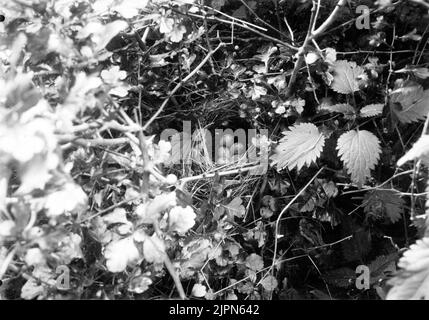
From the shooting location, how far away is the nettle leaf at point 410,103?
4.09ft

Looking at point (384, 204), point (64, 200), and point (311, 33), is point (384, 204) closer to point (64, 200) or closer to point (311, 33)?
point (311, 33)

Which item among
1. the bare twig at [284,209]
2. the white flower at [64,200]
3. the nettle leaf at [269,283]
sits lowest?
the nettle leaf at [269,283]

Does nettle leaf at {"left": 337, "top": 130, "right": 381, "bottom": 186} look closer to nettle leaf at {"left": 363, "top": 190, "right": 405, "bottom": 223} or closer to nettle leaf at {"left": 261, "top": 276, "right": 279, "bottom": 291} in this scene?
nettle leaf at {"left": 363, "top": 190, "right": 405, "bottom": 223}

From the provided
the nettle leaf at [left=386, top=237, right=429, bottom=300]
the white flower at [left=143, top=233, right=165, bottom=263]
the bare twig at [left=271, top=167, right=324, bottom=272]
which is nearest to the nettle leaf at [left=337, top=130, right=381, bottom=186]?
the bare twig at [left=271, top=167, right=324, bottom=272]

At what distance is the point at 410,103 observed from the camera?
1.27 meters

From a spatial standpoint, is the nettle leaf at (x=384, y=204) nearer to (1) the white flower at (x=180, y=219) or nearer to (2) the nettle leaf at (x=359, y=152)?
(2) the nettle leaf at (x=359, y=152)

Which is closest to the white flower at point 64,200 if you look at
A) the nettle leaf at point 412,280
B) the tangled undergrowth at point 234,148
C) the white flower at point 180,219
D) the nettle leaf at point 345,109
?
the tangled undergrowth at point 234,148

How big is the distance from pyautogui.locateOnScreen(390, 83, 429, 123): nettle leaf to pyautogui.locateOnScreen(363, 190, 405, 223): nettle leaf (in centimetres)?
20

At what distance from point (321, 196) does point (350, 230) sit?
13 cm

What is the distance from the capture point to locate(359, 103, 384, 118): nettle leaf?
1.27 meters

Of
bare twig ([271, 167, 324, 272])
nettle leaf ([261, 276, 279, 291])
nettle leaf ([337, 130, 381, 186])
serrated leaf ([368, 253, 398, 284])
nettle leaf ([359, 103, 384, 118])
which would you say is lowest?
nettle leaf ([261, 276, 279, 291])

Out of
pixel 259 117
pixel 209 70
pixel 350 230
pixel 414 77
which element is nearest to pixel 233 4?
pixel 209 70

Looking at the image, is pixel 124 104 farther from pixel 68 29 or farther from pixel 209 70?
pixel 68 29

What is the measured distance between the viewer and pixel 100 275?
112 cm
